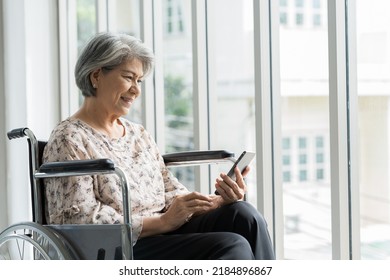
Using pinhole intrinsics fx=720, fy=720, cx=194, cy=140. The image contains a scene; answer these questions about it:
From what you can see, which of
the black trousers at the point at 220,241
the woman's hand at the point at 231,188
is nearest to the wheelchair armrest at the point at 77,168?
the black trousers at the point at 220,241

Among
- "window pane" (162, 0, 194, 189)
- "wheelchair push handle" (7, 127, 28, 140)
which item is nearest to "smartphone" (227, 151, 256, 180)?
"wheelchair push handle" (7, 127, 28, 140)

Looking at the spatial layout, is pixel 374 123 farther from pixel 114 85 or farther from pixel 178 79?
pixel 178 79

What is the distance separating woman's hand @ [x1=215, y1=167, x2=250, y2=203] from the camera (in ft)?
6.97

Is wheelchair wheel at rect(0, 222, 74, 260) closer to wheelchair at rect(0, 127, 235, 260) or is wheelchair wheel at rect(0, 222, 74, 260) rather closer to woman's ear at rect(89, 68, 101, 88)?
wheelchair at rect(0, 127, 235, 260)

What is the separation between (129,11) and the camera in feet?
11.9

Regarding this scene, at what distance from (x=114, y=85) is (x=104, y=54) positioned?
102 mm

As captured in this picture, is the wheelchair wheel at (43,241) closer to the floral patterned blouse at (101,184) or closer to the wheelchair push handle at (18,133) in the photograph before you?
the floral patterned blouse at (101,184)

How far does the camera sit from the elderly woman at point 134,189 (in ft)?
6.55

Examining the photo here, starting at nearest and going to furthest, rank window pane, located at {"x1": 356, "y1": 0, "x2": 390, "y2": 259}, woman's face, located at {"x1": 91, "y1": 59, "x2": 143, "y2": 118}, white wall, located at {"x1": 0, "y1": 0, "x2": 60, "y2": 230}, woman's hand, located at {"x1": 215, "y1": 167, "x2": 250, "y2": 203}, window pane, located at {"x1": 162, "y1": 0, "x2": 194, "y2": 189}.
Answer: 1. woman's hand, located at {"x1": 215, "y1": 167, "x2": 250, "y2": 203}
2. woman's face, located at {"x1": 91, "y1": 59, "x2": 143, "y2": 118}
3. window pane, located at {"x1": 356, "y1": 0, "x2": 390, "y2": 259}
4. window pane, located at {"x1": 162, "y1": 0, "x2": 194, "y2": 189}
5. white wall, located at {"x1": 0, "y1": 0, "x2": 60, "y2": 230}

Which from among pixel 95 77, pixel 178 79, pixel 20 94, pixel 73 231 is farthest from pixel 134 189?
pixel 20 94

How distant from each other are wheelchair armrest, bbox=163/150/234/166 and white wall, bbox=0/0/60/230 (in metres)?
1.41

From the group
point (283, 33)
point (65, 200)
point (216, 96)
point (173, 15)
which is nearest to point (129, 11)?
point (173, 15)

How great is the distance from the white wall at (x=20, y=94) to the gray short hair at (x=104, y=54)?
1437 mm

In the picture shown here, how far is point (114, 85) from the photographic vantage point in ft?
7.30
